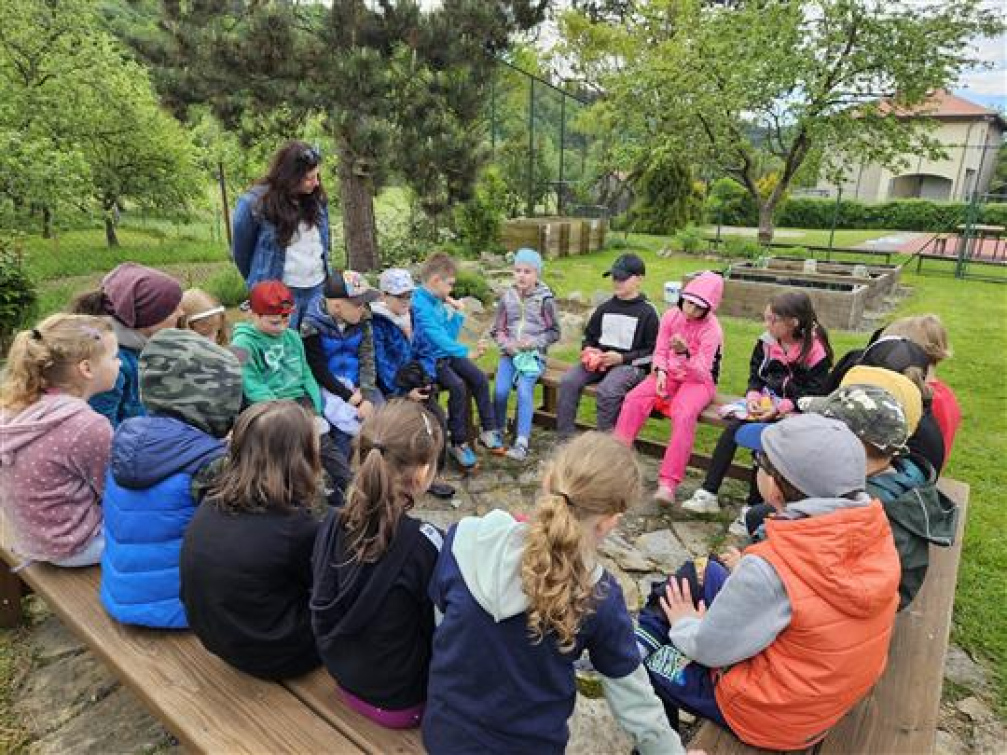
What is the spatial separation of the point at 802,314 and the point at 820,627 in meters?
2.37

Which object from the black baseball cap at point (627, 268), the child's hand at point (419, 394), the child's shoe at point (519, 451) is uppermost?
the black baseball cap at point (627, 268)

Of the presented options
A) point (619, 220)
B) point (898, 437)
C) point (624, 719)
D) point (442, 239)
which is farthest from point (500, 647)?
point (619, 220)

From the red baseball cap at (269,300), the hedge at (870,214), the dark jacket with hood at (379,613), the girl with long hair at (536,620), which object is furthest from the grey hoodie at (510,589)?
the hedge at (870,214)

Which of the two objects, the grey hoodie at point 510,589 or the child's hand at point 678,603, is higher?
the grey hoodie at point 510,589

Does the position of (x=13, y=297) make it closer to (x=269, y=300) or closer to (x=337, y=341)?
(x=337, y=341)

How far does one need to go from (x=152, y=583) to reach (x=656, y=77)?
16.4m

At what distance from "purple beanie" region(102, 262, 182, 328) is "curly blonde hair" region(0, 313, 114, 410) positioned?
1.90 feet

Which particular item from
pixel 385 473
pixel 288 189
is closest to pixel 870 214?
pixel 288 189

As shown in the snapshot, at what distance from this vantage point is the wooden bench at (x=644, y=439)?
12.4 ft

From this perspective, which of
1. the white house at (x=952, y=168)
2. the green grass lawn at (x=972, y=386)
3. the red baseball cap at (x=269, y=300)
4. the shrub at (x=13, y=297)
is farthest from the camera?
the white house at (x=952, y=168)

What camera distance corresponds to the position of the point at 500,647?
1.35 metres

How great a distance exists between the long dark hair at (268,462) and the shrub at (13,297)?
17.2ft

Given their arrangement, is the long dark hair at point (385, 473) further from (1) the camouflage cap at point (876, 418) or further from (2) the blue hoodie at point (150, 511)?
(1) the camouflage cap at point (876, 418)

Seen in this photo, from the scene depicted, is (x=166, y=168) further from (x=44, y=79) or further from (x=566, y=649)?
(x=566, y=649)
